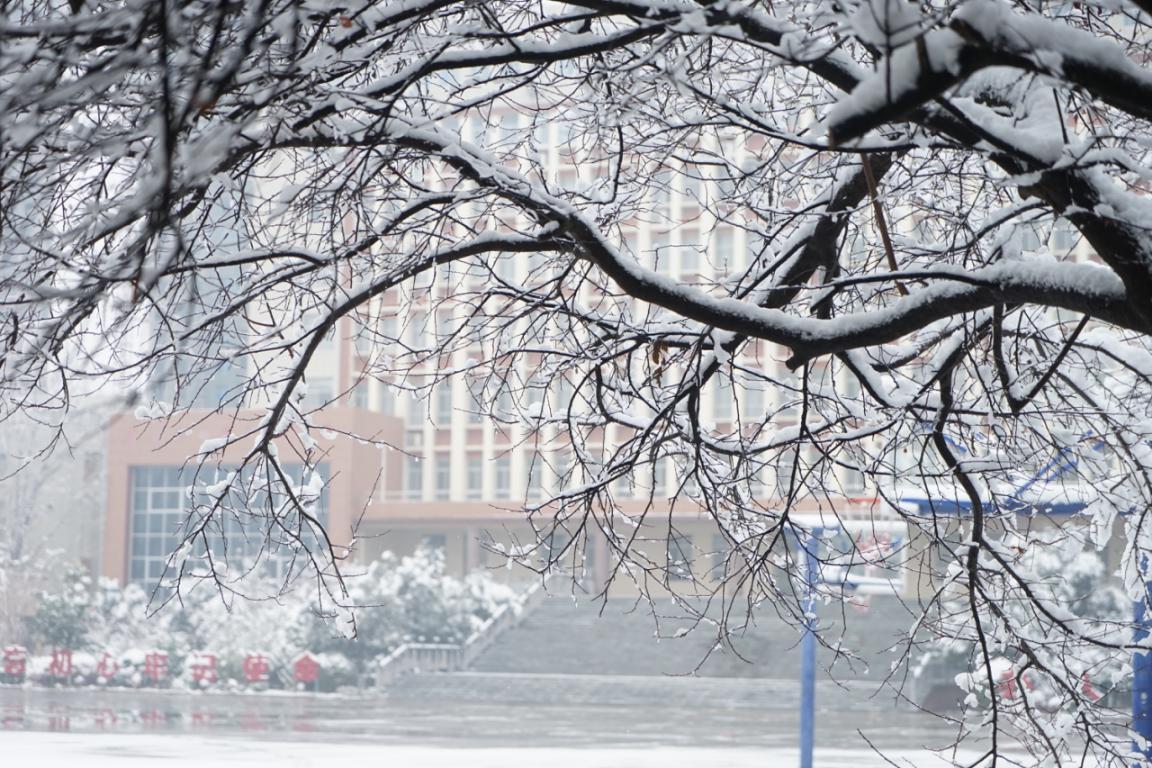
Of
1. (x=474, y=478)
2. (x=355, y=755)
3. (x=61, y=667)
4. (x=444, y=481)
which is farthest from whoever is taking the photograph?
(x=444, y=481)

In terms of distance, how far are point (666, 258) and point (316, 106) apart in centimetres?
5571

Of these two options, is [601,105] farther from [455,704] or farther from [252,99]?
[455,704]

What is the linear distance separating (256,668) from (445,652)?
600 centimetres

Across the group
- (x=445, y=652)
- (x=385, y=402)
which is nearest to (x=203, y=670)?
(x=445, y=652)

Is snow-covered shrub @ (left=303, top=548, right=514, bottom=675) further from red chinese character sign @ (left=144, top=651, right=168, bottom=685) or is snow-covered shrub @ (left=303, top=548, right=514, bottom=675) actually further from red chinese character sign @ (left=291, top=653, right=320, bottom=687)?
red chinese character sign @ (left=144, top=651, right=168, bottom=685)

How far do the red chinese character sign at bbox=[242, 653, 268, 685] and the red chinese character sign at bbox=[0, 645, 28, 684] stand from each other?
639 cm

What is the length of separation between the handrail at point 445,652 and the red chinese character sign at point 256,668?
301cm

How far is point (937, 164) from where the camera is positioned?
7.80 meters

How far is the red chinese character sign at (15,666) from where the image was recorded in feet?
139

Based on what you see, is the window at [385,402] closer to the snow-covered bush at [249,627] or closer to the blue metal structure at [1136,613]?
the snow-covered bush at [249,627]

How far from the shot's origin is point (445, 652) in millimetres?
44812

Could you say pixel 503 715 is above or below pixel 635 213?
below

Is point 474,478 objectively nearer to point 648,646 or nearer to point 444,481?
point 444,481

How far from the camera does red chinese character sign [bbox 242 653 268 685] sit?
4106 centimetres
